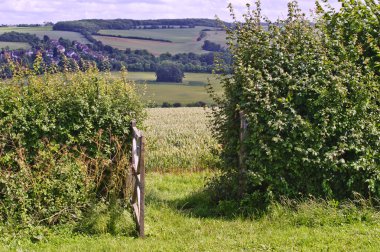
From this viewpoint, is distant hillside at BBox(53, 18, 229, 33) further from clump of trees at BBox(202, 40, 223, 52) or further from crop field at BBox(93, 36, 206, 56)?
crop field at BBox(93, 36, 206, 56)

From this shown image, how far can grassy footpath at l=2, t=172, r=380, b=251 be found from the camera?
834 centimetres

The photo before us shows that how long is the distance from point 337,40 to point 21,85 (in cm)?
669

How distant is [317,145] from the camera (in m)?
10.0

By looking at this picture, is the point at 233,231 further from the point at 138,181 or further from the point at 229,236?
the point at 138,181

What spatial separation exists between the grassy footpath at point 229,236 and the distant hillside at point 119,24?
53.5 m

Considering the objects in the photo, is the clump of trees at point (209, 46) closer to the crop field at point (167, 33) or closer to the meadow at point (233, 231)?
the crop field at point (167, 33)

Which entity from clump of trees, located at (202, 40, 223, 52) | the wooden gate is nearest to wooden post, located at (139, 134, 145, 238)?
the wooden gate

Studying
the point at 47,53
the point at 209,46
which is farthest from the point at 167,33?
the point at 47,53

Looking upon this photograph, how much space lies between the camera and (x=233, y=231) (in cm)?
923

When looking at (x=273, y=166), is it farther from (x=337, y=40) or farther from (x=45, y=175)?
(x=45, y=175)

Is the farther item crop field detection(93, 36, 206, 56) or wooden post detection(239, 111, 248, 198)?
crop field detection(93, 36, 206, 56)

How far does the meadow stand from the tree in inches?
1738

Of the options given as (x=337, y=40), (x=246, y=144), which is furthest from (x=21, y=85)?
(x=337, y=40)

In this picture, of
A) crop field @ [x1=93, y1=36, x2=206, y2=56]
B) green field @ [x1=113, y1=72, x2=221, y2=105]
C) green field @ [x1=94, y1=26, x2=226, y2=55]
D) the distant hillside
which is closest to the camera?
green field @ [x1=113, y1=72, x2=221, y2=105]
